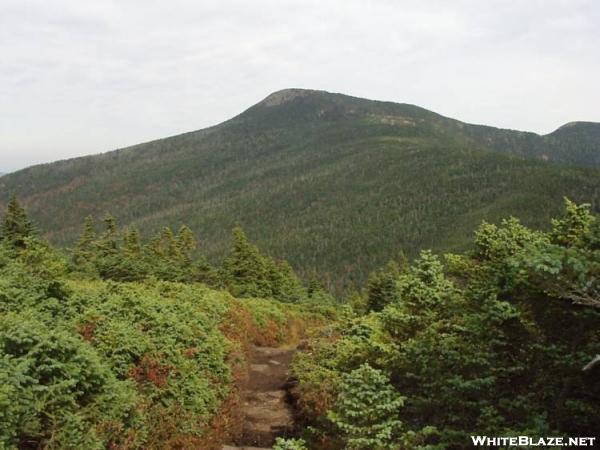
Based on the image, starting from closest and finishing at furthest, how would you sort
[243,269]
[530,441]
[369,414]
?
[530,441]
[369,414]
[243,269]

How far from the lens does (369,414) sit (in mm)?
9023

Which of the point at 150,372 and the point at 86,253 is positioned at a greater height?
the point at 86,253

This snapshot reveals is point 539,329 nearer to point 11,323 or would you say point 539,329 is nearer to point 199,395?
point 199,395

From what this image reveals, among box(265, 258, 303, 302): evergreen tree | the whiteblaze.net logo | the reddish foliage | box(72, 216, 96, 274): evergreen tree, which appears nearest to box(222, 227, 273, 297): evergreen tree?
box(265, 258, 303, 302): evergreen tree

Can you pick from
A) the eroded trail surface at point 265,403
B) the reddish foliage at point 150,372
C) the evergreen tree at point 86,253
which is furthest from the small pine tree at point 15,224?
the reddish foliage at point 150,372

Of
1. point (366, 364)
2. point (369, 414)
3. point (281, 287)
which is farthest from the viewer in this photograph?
point (281, 287)

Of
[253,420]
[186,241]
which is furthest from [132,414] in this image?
[186,241]

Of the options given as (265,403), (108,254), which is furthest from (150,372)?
(108,254)

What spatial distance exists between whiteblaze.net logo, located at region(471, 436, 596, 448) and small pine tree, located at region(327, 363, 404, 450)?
1376 mm

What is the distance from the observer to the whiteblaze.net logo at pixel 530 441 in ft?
23.7

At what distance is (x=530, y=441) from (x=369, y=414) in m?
2.77

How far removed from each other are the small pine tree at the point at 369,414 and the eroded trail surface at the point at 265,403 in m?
4.33

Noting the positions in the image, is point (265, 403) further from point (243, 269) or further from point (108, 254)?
point (243, 269)

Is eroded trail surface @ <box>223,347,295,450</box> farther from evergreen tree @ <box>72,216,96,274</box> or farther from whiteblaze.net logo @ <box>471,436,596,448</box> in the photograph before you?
evergreen tree @ <box>72,216,96,274</box>
